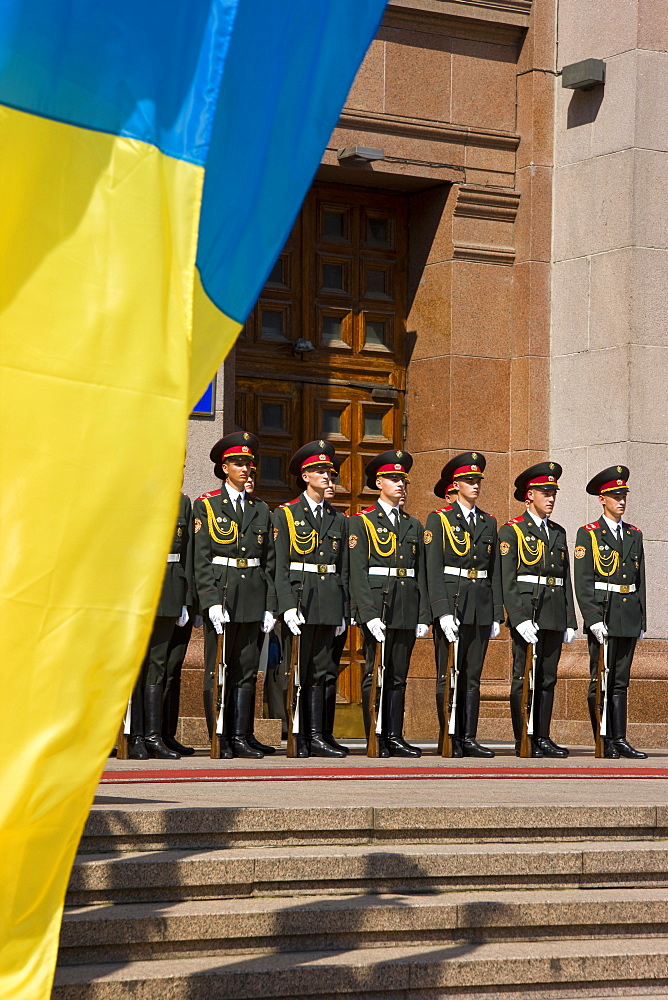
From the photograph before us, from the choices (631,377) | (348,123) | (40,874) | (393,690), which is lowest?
(40,874)

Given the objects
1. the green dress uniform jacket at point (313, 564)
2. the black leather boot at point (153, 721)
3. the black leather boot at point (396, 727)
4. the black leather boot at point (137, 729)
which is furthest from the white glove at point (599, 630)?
the black leather boot at point (137, 729)

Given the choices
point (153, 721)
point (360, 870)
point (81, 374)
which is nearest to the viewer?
point (81, 374)

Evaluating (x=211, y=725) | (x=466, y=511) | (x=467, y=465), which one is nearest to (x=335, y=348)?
(x=467, y=465)

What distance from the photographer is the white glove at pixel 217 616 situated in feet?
35.7

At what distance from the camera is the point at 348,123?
14.3 meters

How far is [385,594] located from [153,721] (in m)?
1.87

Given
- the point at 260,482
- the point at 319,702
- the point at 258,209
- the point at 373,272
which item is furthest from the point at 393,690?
the point at 258,209

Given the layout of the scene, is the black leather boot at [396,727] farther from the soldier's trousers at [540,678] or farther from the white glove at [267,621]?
the white glove at [267,621]

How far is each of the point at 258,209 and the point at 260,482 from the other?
10.8 m

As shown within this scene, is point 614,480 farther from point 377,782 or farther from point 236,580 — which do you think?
point 377,782

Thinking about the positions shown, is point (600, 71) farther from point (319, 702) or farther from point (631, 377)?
point (319, 702)

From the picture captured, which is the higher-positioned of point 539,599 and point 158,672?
point 539,599

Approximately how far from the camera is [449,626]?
460 inches

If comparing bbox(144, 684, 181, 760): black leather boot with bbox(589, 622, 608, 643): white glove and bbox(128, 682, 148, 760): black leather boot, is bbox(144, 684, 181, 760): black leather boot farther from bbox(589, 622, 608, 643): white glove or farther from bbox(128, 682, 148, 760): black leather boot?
bbox(589, 622, 608, 643): white glove
